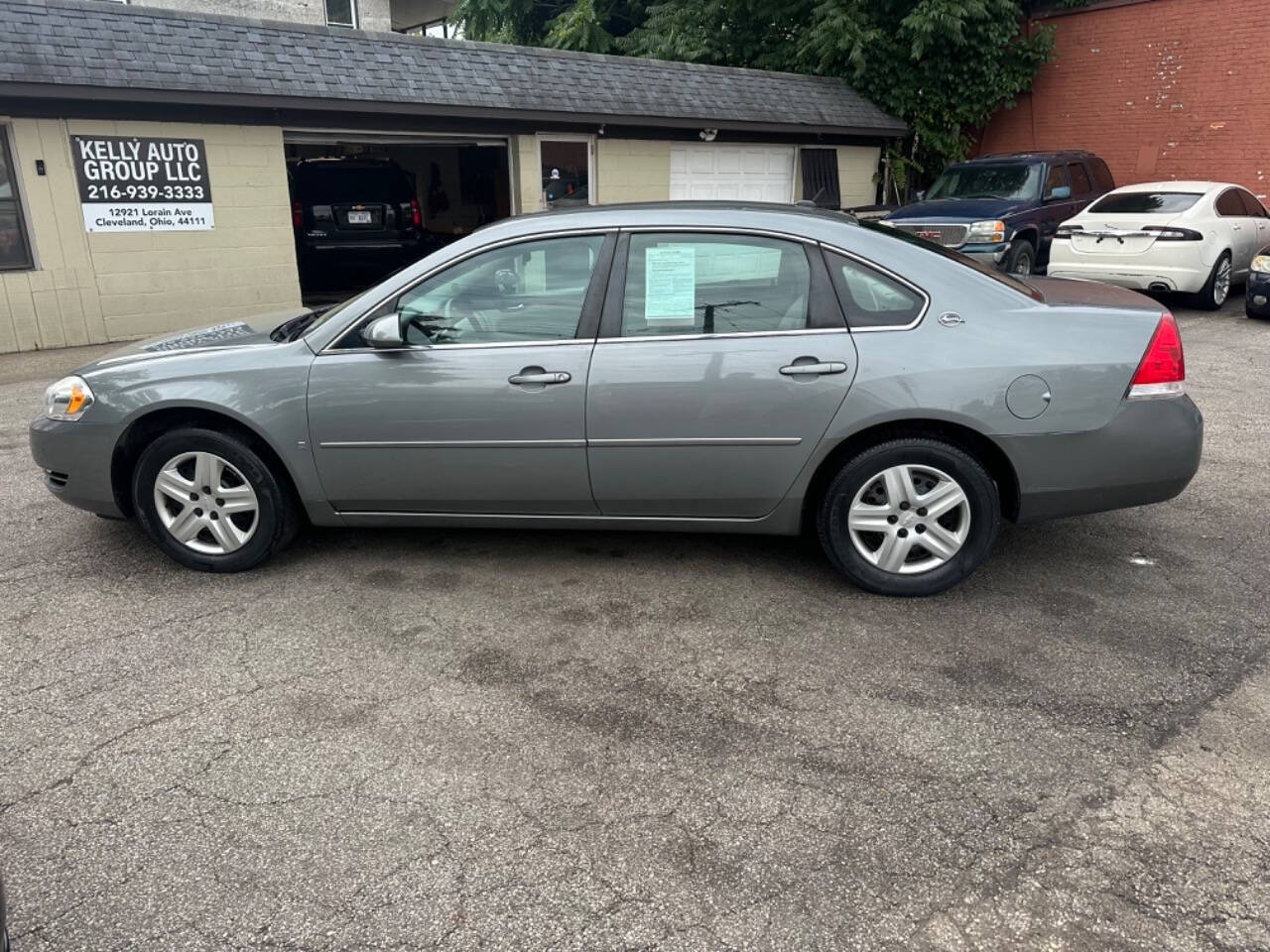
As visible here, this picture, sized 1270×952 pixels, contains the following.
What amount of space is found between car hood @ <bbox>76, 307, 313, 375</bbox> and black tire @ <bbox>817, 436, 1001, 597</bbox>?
2594mm

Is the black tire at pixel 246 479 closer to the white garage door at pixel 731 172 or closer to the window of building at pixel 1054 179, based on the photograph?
the white garage door at pixel 731 172

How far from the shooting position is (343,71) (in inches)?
420

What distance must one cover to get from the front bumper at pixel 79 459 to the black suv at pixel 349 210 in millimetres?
9457

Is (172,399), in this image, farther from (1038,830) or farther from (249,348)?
(1038,830)

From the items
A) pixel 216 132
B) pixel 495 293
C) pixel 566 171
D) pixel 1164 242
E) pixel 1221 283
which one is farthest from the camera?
pixel 566 171

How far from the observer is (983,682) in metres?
3.41

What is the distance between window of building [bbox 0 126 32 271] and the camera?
9.20 meters

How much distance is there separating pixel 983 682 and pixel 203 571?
11.1ft

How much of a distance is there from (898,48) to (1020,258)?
260 inches

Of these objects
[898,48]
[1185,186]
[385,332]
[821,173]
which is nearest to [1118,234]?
[1185,186]

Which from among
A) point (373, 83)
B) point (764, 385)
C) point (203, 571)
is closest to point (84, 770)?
point (203, 571)

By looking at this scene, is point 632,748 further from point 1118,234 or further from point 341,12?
point 341,12

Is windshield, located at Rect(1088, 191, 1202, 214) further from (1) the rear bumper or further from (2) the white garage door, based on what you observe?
(1) the rear bumper

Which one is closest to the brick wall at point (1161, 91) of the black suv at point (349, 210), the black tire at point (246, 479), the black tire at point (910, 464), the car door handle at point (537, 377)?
the black suv at point (349, 210)
